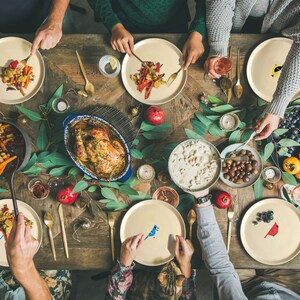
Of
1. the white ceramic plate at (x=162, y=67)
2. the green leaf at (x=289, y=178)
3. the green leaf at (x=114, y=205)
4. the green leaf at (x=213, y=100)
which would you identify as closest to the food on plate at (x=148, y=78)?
the white ceramic plate at (x=162, y=67)

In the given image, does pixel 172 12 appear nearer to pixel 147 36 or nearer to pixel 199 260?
pixel 147 36

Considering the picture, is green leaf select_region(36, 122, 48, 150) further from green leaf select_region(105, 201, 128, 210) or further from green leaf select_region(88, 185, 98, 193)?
green leaf select_region(105, 201, 128, 210)

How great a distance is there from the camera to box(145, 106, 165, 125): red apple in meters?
1.68

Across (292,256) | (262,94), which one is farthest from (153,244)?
(262,94)

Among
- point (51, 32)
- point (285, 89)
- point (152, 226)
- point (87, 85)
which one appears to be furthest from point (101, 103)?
point (285, 89)

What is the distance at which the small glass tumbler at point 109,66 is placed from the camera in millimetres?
1744

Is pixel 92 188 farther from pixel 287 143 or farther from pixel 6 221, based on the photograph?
pixel 287 143

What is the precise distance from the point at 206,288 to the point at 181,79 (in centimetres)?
171

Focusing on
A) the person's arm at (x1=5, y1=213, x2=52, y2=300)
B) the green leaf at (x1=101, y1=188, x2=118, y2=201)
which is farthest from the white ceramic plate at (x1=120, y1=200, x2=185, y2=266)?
the person's arm at (x1=5, y1=213, x2=52, y2=300)

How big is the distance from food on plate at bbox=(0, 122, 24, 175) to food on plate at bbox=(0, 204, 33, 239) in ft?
1.00

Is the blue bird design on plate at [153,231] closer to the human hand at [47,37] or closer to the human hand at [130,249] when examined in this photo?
the human hand at [130,249]

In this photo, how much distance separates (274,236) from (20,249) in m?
1.23

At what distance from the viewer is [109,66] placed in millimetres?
1759

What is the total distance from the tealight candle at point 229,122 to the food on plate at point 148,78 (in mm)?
Result: 365
